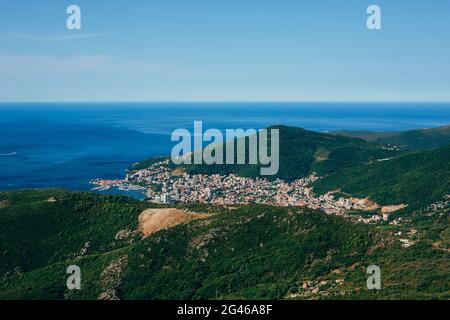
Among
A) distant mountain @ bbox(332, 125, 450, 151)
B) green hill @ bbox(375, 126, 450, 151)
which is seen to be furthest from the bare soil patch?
green hill @ bbox(375, 126, 450, 151)

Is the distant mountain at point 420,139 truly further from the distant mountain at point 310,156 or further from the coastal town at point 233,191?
the coastal town at point 233,191

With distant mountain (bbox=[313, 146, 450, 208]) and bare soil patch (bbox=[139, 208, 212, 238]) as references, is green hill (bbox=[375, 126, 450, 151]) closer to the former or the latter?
distant mountain (bbox=[313, 146, 450, 208])

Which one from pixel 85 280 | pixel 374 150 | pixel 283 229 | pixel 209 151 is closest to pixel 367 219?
pixel 283 229

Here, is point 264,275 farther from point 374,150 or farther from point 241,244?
point 374,150

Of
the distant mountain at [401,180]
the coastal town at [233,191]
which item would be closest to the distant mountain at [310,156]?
the coastal town at [233,191]

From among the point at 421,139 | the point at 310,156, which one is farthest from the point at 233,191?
the point at 421,139

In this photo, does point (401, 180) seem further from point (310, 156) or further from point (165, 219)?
point (165, 219)
